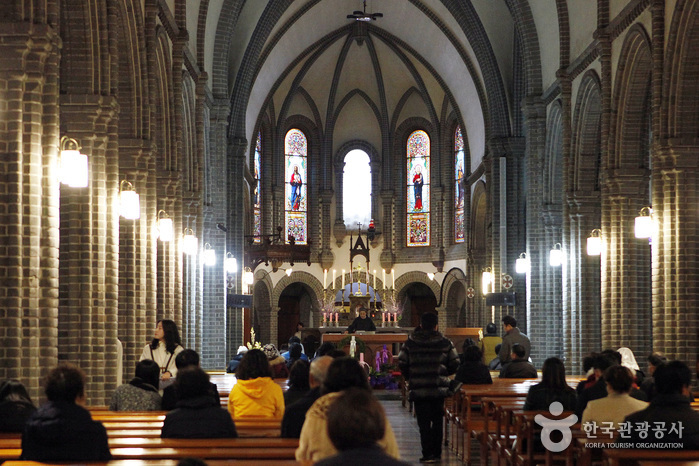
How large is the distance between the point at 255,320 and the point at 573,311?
17987 millimetres

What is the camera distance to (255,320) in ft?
123

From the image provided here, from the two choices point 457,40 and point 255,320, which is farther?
point 255,320

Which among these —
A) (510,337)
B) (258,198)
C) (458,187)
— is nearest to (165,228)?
(510,337)

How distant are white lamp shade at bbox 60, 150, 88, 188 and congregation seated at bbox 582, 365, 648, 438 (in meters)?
5.70

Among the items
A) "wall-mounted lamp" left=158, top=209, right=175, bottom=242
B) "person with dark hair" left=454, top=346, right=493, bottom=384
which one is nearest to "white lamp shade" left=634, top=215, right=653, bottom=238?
"person with dark hair" left=454, top=346, right=493, bottom=384

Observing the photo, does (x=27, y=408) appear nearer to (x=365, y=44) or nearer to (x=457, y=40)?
(x=457, y=40)

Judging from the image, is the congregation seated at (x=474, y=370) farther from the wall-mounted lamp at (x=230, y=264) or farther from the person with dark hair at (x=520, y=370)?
the wall-mounted lamp at (x=230, y=264)

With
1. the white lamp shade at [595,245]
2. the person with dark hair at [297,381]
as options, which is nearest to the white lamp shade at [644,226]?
the white lamp shade at [595,245]

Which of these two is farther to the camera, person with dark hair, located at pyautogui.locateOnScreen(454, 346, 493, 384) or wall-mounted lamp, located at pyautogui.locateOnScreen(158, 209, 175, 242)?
wall-mounted lamp, located at pyautogui.locateOnScreen(158, 209, 175, 242)

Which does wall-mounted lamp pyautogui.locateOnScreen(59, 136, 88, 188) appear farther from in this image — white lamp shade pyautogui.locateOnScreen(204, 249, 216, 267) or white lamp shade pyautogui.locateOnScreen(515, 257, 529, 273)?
white lamp shade pyautogui.locateOnScreen(515, 257, 529, 273)

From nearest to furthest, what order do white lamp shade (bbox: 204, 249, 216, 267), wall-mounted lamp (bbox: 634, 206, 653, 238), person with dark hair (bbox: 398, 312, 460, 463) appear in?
person with dark hair (bbox: 398, 312, 460, 463)
wall-mounted lamp (bbox: 634, 206, 653, 238)
white lamp shade (bbox: 204, 249, 216, 267)

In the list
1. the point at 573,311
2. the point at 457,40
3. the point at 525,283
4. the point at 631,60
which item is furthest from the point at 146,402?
the point at 457,40

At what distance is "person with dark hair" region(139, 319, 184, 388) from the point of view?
37.4 ft

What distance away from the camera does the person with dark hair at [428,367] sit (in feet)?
34.1
